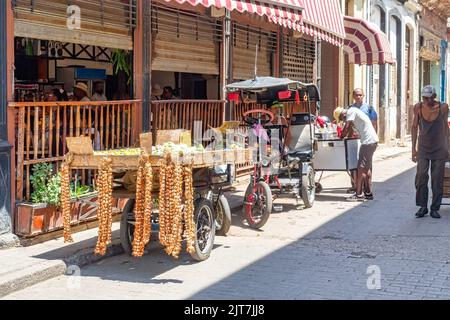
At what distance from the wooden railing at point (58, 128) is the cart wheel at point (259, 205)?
6.35ft

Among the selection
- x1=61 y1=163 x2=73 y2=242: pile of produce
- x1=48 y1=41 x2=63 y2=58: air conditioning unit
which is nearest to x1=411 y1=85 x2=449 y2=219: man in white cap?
x1=61 y1=163 x2=73 y2=242: pile of produce

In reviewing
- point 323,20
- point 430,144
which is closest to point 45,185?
point 430,144

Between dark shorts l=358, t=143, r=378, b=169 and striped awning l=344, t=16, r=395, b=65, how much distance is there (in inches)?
290

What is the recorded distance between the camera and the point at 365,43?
18.2 m

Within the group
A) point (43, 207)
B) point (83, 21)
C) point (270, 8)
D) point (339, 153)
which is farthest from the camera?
point (339, 153)

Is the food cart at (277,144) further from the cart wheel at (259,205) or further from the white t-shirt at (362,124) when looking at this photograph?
the white t-shirt at (362,124)

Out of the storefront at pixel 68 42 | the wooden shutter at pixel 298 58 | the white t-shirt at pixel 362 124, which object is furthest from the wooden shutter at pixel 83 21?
the wooden shutter at pixel 298 58

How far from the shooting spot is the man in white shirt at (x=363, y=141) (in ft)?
36.8

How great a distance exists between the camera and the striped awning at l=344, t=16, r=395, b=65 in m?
18.0

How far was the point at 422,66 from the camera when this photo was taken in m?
32.4

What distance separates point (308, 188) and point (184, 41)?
3.17m

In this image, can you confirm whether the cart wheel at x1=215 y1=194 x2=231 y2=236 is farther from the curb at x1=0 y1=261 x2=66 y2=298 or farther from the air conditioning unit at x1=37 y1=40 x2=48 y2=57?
the air conditioning unit at x1=37 y1=40 x2=48 y2=57

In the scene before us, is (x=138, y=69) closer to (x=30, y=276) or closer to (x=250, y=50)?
(x=30, y=276)
